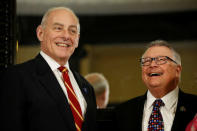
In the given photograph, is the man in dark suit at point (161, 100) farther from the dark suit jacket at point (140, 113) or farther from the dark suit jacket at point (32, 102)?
the dark suit jacket at point (32, 102)

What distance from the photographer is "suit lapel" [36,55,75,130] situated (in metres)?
1.80

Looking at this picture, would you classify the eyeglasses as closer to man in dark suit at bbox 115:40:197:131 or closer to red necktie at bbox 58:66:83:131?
man in dark suit at bbox 115:40:197:131

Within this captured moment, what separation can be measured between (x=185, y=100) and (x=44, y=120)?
867 mm

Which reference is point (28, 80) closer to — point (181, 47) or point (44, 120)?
A: point (44, 120)

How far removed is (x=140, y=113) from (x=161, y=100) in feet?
0.51

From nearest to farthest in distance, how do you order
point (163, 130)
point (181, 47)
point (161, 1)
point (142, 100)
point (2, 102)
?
point (2, 102) → point (163, 130) → point (142, 100) → point (181, 47) → point (161, 1)

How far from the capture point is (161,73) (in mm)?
1994

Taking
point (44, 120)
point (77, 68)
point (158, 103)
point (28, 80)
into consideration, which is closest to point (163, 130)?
point (158, 103)

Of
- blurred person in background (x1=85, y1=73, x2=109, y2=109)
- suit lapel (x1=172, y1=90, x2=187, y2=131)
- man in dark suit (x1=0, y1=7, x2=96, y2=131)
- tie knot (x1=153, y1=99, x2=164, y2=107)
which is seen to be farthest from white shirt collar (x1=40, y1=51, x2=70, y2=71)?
blurred person in background (x1=85, y1=73, x2=109, y2=109)

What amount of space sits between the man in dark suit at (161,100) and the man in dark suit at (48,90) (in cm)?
29

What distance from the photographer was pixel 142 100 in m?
2.13

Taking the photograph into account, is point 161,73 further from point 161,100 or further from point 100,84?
point 100,84

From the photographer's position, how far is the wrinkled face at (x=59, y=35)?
6.38ft

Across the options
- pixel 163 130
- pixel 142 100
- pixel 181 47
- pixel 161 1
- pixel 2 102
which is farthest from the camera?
pixel 161 1
